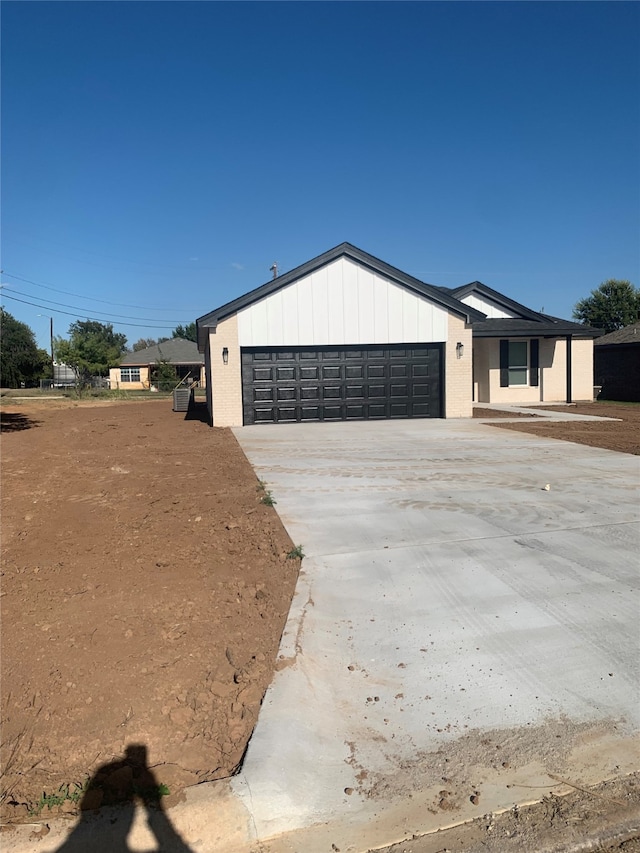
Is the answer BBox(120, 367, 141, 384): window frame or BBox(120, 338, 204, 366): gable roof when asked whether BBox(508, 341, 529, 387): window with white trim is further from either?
BBox(120, 367, 141, 384): window frame

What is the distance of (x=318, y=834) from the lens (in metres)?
2.54

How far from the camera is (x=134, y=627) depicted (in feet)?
13.6

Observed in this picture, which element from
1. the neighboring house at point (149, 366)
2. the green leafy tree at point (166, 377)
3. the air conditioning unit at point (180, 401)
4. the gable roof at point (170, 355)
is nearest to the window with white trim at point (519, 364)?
the air conditioning unit at point (180, 401)

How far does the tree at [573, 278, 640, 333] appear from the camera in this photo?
5684cm

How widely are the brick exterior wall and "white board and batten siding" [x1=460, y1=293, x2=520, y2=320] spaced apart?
657 cm

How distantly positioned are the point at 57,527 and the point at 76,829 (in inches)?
176

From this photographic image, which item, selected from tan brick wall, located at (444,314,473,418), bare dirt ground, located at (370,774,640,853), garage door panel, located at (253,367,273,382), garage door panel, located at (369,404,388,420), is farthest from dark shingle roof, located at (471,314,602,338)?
bare dirt ground, located at (370,774,640,853)

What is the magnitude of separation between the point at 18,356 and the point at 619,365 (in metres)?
53.4

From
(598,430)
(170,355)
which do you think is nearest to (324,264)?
(598,430)

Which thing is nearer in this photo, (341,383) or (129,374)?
(341,383)

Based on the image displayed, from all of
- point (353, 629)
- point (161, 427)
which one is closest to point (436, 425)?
point (161, 427)

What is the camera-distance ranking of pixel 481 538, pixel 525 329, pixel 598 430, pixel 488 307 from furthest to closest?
pixel 488 307 < pixel 525 329 < pixel 598 430 < pixel 481 538

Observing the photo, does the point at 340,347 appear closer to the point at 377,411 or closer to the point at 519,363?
the point at 377,411

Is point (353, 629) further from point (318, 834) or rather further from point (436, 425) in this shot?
point (436, 425)
